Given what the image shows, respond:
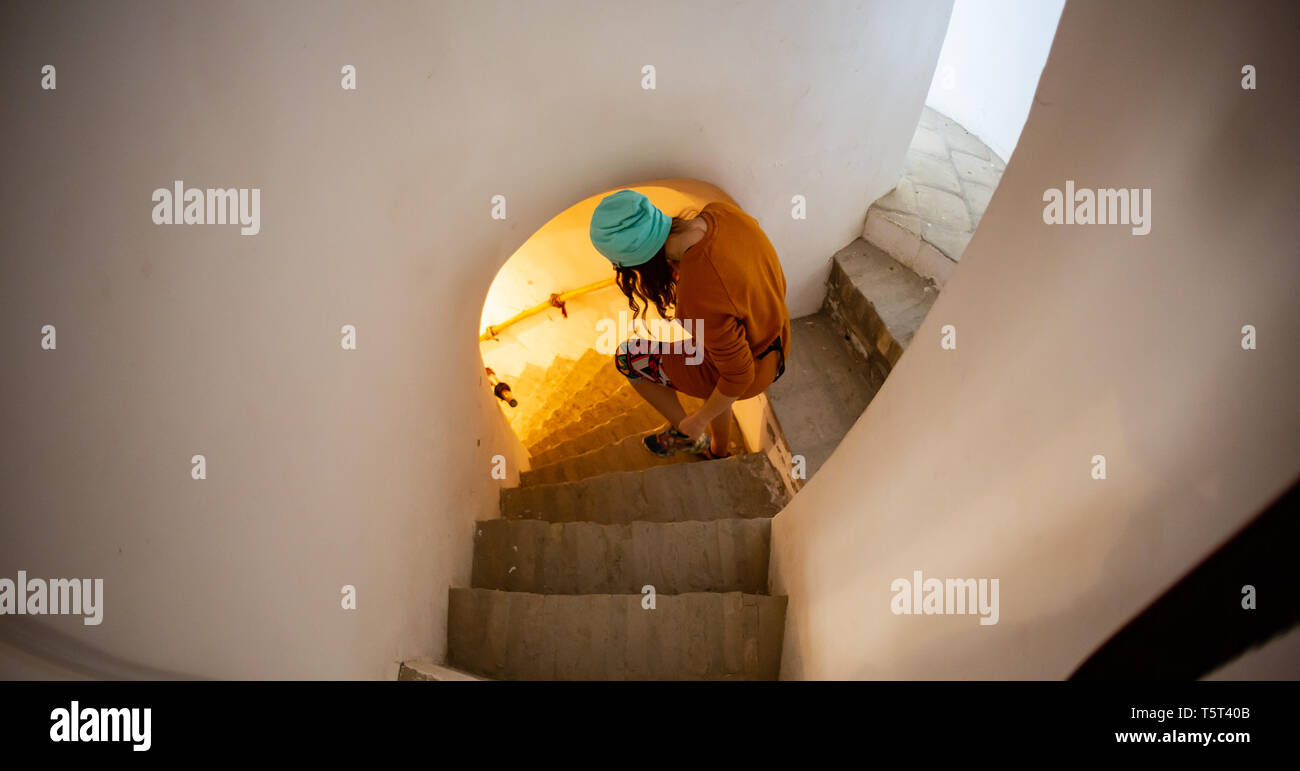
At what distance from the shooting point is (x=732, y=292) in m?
2.72

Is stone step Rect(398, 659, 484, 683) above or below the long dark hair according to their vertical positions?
below

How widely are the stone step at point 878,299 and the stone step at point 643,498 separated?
1.14 meters

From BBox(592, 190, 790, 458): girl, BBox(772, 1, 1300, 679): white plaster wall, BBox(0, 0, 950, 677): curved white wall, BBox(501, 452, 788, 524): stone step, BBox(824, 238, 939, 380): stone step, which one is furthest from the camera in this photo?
BBox(824, 238, 939, 380): stone step

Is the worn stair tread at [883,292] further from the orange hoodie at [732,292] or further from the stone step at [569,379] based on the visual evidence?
the stone step at [569,379]

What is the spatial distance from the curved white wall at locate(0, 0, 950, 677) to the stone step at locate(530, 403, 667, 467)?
1488mm

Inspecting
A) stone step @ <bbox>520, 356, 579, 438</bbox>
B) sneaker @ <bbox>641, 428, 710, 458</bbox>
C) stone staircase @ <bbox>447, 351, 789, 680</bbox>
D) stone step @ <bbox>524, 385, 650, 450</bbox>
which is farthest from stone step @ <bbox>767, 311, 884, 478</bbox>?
stone step @ <bbox>520, 356, 579, 438</bbox>

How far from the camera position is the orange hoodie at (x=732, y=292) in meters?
2.69

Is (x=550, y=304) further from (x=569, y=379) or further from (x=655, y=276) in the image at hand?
(x=655, y=276)

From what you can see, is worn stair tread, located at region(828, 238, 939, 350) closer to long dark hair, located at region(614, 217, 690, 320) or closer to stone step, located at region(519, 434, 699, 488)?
stone step, located at region(519, 434, 699, 488)

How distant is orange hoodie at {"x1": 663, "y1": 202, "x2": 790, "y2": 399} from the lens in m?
2.69

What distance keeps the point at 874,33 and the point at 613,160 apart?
1.37 meters

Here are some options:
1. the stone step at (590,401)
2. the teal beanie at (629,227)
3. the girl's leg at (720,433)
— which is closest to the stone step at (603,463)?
the girl's leg at (720,433)
